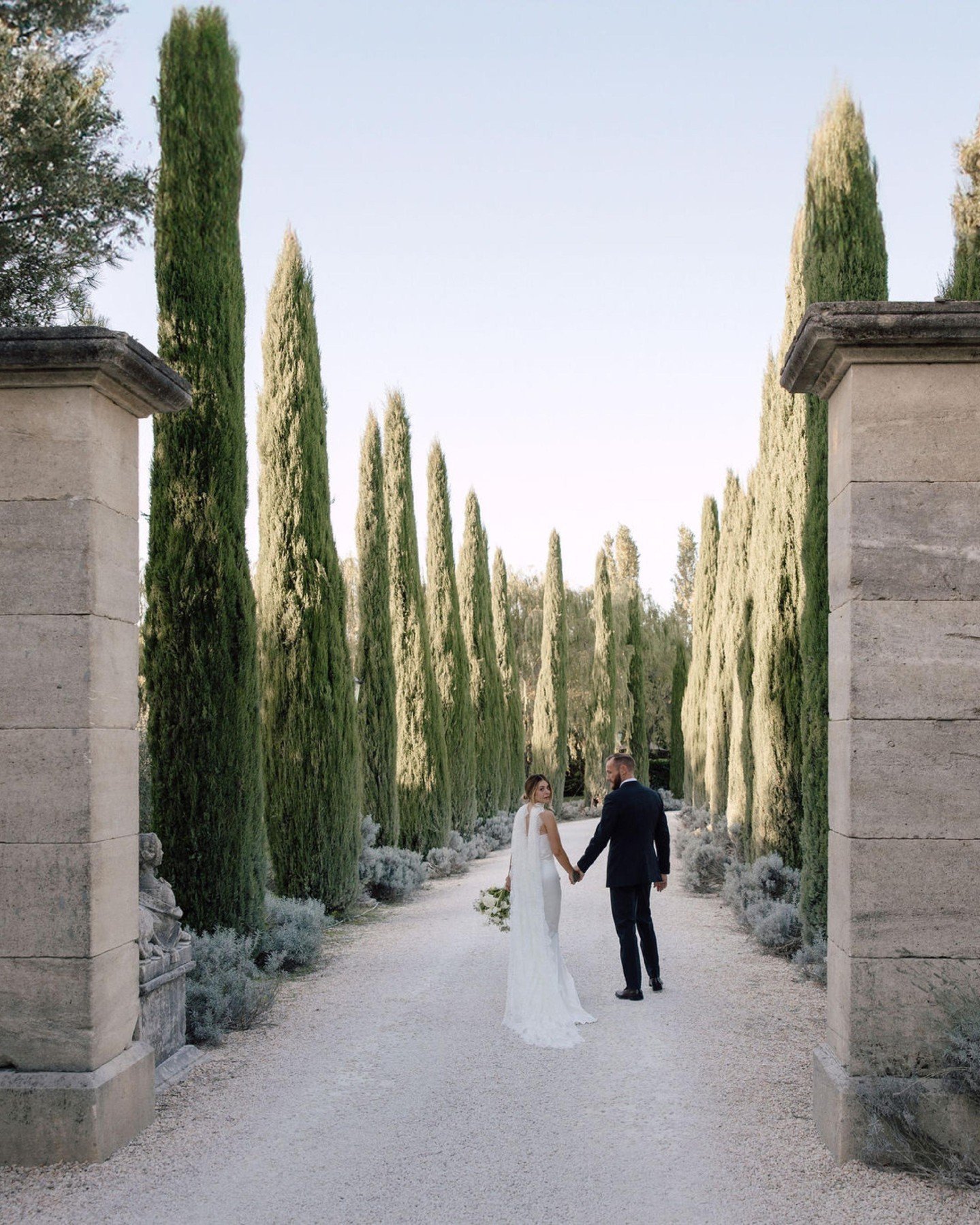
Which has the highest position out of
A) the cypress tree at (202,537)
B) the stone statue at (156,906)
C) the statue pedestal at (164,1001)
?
the cypress tree at (202,537)

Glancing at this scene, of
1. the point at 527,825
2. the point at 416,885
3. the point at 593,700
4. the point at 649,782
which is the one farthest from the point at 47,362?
the point at 649,782

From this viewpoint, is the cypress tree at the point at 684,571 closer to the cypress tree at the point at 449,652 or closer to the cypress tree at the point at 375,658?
the cypress tree at the point at 449,652

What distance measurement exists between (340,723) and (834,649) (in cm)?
697

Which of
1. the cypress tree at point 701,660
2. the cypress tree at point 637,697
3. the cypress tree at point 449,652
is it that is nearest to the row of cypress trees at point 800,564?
the cypress tree at point 449,652

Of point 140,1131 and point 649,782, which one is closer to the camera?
point 140,1131

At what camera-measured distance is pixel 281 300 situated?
38.0 feet

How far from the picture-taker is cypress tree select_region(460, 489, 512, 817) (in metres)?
22.2

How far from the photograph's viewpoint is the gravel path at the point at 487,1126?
4.25 metres

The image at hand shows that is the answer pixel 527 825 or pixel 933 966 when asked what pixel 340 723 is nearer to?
pixel 527 825

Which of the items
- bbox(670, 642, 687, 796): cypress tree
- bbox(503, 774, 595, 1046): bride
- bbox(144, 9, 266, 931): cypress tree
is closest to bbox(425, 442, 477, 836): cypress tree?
bbox(144, 9, 266, 931): cypress tree

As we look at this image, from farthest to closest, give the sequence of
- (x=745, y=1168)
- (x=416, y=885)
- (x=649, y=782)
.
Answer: (x=649, y=782) → (x=416, y=885) → (x=745, y=1168)

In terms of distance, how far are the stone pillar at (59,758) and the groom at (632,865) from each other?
3.56 m

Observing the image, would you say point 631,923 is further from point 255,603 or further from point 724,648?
point 724,648

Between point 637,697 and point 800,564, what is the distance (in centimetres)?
2083
